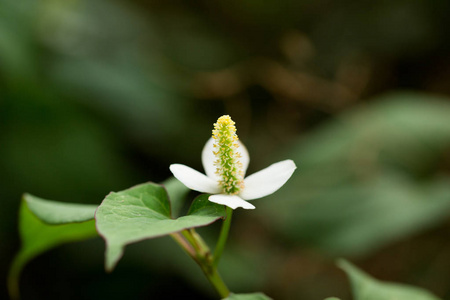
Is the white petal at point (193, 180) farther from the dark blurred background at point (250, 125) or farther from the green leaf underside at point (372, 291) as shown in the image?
the dark blurred background at point (250, 125)

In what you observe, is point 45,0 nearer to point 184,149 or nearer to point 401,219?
point 184,149

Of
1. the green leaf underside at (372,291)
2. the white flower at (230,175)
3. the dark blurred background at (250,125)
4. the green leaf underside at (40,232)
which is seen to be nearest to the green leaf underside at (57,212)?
the green leaf underside at (40,232)

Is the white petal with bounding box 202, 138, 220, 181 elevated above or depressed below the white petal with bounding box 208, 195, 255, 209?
above

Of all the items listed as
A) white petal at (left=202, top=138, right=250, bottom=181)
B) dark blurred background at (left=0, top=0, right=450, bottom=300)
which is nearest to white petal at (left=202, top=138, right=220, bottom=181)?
white petal at (left=202, top=138, right=250, bottom=181)

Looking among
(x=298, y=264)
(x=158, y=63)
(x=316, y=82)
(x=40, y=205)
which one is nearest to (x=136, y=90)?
(x=158, y=63)

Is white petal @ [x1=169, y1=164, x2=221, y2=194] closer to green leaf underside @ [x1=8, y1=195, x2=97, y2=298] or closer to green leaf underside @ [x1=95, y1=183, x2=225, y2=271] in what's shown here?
green leaf underside @ [x1=95, y1=183, x2=225, y2=271]
